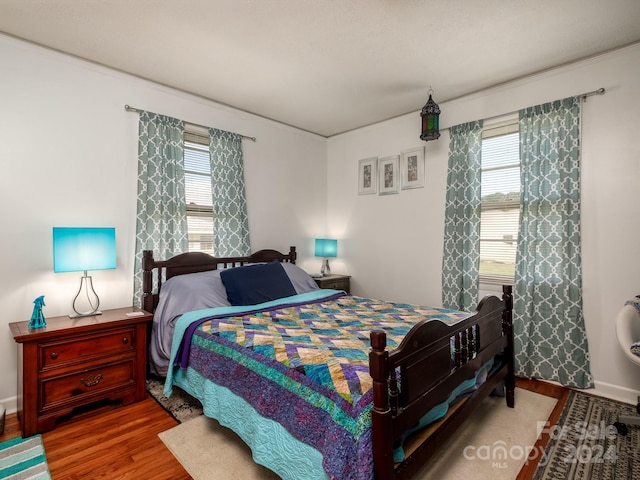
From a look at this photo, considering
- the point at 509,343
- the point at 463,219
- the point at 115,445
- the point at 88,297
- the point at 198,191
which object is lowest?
the point at 115,445

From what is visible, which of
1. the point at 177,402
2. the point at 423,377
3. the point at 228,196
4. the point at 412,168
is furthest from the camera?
the point at 412,168

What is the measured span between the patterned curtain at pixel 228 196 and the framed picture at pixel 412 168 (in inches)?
76.9

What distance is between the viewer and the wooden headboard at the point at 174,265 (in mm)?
2959

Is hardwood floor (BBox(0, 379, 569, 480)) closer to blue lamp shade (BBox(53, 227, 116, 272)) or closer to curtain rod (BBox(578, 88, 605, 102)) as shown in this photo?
blue lamp shade (BBox(53, 227, 116, 272))

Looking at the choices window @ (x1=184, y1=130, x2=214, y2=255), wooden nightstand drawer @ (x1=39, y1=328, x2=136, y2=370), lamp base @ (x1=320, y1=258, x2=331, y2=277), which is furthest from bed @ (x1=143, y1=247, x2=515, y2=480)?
lamp base @ (x1=320, y1=258, x2=331, y2=277)

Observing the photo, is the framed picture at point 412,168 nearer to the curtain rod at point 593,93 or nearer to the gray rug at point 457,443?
the curtain rod at point 593,93

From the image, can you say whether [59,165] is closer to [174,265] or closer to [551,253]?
[174,265]

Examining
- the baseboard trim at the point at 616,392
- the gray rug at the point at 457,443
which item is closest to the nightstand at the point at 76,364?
the gray rug at the point at 457,443

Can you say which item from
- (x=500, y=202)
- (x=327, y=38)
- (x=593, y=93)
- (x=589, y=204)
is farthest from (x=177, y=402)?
(x=593, y=93)

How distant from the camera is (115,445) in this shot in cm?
206

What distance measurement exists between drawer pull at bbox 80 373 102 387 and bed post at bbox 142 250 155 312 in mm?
663

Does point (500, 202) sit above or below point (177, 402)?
above

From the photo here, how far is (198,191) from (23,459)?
2.46 m

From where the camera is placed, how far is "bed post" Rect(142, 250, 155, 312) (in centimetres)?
294
